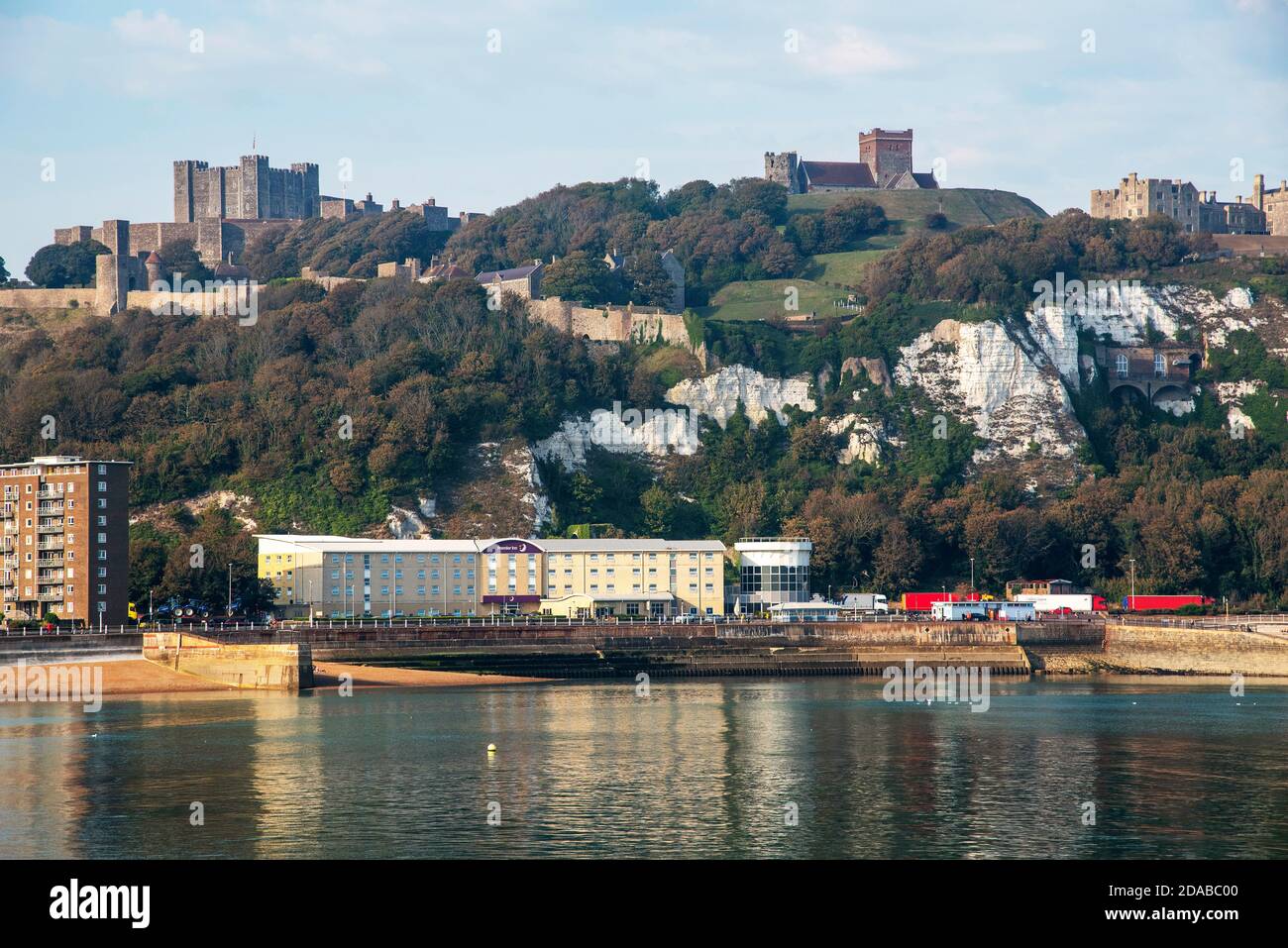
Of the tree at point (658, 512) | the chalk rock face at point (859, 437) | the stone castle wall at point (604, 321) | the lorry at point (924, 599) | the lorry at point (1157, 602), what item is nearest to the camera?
the lorry at point (924, 599)

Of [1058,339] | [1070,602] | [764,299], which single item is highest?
[764,299]

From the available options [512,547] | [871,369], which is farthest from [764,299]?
[512,547]

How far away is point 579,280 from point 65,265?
2017 inches

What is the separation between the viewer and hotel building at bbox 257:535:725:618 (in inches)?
3627

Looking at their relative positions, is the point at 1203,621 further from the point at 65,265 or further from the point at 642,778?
the point at 65,265

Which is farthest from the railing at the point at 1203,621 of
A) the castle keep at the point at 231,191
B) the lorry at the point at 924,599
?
the castle keep at the point at 231,191

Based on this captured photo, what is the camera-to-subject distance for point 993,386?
12350 centimetres

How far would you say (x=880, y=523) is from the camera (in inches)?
4112

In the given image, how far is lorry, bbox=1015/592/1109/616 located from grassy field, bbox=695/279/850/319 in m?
45.4

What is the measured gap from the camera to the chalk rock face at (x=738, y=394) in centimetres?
12306

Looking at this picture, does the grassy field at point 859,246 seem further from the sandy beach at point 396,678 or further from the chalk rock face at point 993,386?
the sandy beach at point 396,678

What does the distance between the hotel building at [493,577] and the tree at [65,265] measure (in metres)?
66.9

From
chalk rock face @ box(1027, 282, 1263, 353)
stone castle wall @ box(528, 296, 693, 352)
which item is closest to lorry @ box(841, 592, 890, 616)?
stone castle wall @ box(528, 296, 693, 352)
